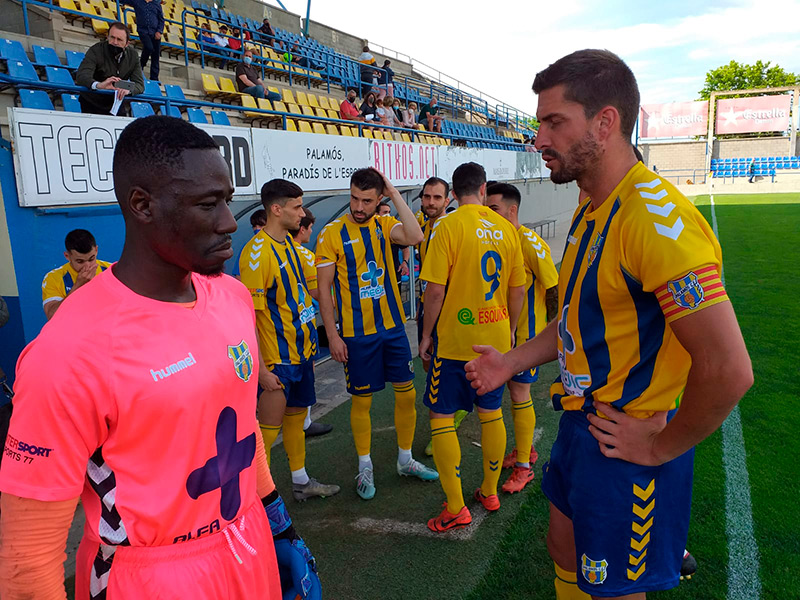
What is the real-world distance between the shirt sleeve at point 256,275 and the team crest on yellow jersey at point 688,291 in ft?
9.42

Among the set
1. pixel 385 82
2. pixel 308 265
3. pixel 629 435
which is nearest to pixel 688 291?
pixel 629 435

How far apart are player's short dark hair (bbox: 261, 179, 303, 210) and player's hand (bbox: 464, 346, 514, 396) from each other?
2.17m

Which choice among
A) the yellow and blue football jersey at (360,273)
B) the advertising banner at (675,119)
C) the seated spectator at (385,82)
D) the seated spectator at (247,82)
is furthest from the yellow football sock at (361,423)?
the advertising banner at (675,119)

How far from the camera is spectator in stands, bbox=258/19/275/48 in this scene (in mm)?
14839

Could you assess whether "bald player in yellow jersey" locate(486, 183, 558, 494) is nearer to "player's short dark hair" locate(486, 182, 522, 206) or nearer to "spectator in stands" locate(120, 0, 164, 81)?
"player's short dark hair" locate(486, 182, 522, 206)

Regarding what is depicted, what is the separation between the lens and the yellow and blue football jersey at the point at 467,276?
11.5 feet

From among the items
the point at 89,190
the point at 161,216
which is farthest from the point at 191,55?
the point at 161,216

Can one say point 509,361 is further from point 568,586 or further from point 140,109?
point 140,109

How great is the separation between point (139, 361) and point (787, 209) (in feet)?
90.0

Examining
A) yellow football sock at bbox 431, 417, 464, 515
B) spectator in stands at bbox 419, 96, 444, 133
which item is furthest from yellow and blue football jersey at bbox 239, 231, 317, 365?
spectator in stands at bbox 419, 96, 444, 133

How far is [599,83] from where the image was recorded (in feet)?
5.20

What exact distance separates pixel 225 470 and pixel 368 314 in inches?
109

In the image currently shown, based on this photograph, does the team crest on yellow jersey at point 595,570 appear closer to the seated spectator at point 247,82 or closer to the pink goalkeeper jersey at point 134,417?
the pink goalkeeper jersey at point 134,417

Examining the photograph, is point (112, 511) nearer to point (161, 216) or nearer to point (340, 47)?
point (161, 216)
